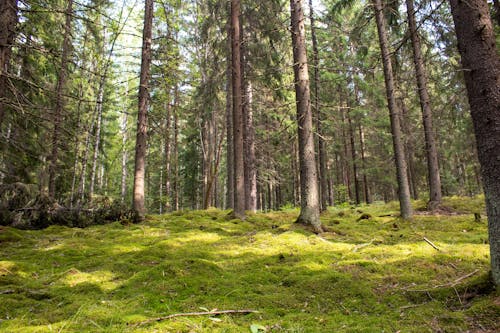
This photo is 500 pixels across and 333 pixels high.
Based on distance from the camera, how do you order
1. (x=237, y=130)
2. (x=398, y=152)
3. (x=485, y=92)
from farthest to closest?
(x=237, y=130) → (x=398, y=152) → (x=485, y=92)

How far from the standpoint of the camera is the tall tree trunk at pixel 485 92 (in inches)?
140

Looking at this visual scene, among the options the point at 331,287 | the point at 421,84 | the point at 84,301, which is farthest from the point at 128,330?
the point at 421,84

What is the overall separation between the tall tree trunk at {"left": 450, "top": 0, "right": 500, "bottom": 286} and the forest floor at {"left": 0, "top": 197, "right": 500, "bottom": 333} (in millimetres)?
886

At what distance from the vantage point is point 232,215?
11.4 meters

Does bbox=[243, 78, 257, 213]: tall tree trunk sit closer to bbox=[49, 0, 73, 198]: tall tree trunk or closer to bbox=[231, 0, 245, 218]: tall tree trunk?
bbox=[231, 0, 245, 218]: tall tree trunk

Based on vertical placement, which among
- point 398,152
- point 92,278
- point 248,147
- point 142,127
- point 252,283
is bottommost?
point 252,283

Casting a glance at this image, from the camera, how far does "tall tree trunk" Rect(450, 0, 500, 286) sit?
3551 millimetres

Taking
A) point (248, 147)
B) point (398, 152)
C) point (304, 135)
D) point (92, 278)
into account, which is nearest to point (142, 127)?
point (248, 147)

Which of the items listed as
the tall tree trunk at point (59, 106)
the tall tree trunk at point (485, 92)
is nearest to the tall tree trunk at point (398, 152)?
the tall tree trunk at point (485, 92)

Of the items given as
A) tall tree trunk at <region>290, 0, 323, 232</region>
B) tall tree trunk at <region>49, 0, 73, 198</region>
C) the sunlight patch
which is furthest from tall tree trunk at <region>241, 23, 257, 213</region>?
the sunlight patch

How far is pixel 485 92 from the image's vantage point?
3645 mm

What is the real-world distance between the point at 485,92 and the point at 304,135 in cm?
516

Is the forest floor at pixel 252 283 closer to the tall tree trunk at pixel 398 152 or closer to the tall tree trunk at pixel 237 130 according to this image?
the tall tree trunk at pixel 398 152

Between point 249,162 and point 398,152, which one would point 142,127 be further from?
point 398,152
